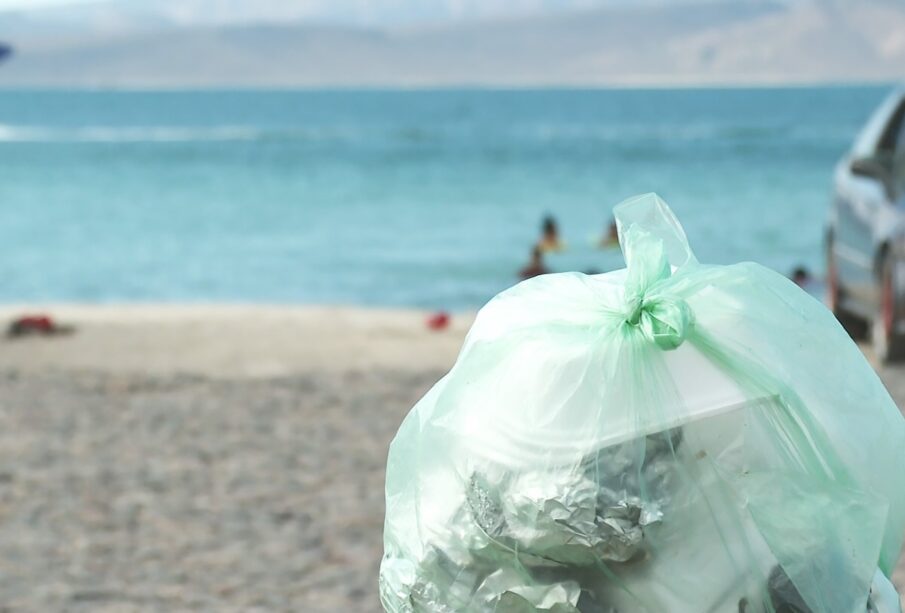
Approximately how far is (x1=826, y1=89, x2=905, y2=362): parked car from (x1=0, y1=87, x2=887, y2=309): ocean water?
7312mm

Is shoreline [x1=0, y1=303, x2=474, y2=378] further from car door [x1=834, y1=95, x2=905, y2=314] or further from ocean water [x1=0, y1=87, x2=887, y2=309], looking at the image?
ocean water [x1=0, y1=87, x2=887, y2=309]

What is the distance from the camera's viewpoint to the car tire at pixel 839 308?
10.1 meters

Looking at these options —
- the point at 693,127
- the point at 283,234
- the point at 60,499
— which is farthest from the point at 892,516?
the point at 693,127

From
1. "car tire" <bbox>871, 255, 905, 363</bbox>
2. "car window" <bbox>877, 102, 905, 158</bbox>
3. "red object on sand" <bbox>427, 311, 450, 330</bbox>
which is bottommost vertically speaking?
"red object on sand" <bbox>427, 311, 450, 330</bbox>

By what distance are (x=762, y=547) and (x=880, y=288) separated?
286 inches

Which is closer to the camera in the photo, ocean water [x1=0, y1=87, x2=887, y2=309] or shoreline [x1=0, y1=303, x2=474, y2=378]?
shoreline [x1=0, y1=303, x2=474, y2=378]

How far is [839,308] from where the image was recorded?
400 inches

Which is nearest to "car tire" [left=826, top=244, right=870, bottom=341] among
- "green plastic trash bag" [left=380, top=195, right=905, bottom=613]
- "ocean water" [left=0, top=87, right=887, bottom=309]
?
"ocean water" [left=0, top=87, right=887, bottom=309]

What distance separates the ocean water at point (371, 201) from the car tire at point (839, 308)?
23.0ft

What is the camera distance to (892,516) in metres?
2.35

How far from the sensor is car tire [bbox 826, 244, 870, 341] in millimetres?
10086

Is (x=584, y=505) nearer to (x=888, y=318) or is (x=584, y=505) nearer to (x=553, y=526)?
(x=553, y=526)

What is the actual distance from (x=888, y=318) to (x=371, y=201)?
2700 centimetres

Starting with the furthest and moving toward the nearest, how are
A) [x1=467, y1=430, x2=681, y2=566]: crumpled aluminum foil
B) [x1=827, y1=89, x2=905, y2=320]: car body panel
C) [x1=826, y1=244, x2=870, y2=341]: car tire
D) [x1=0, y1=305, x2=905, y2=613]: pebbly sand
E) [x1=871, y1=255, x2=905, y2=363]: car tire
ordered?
[x1=826, y1=244, x2=870, y2=341]: car tire < [x1=827, y1=89, x2=905, y2=320]: car body panel < [x1=871, y1=255, x2=905, y2=363]: car tire < [x1=0, y1=305, x2=905, y2=613]: pebbly sand < [x1=467, y1=430, x2=681, y2=566]: crumpled aluminum foil
